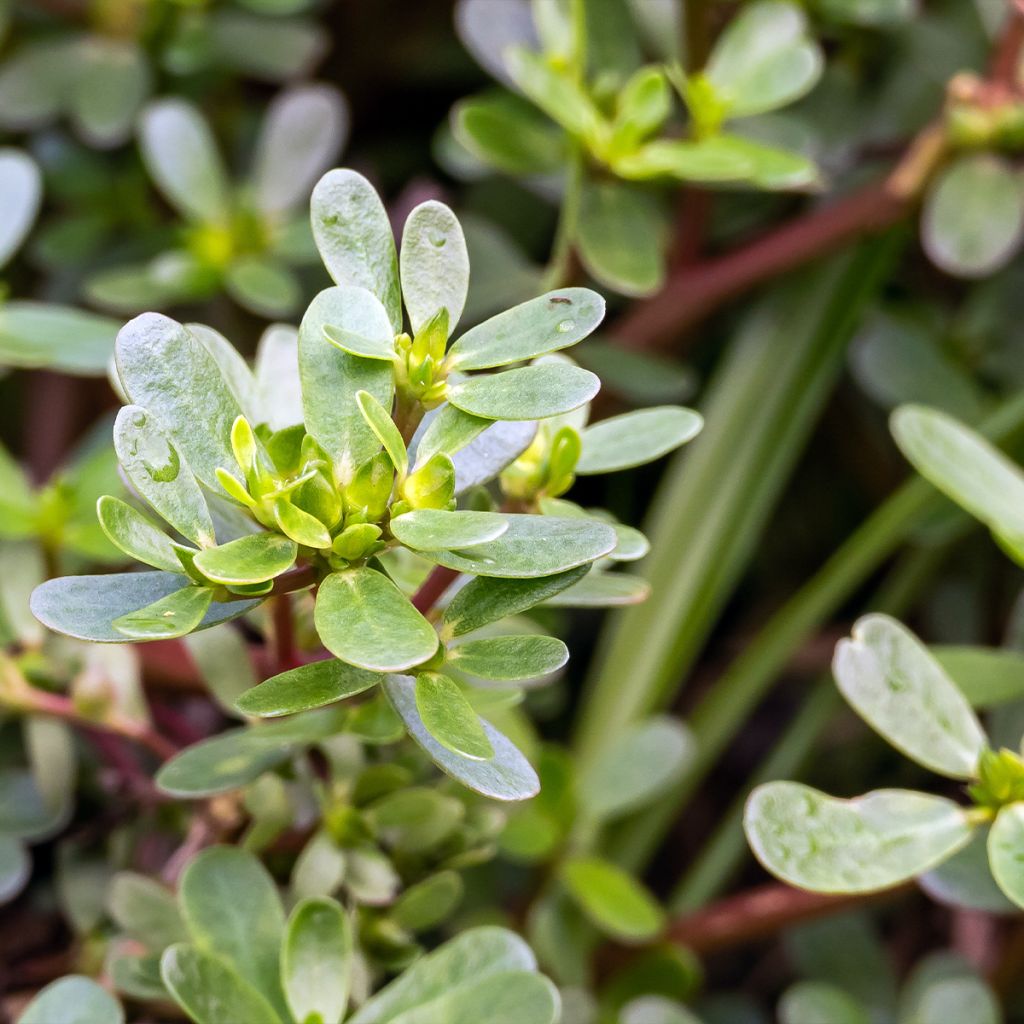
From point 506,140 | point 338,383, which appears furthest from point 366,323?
point 506,140

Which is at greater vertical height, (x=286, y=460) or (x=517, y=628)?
(x=286, y=460)

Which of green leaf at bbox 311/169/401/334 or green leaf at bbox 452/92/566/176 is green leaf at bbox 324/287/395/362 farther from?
green leaf at bbox 452/92/566/176

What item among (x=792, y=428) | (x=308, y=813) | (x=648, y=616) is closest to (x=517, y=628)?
(x=308, y=813)

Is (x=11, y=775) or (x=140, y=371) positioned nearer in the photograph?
(x=140, y=371)

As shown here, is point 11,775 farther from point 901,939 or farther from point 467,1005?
point 901,939

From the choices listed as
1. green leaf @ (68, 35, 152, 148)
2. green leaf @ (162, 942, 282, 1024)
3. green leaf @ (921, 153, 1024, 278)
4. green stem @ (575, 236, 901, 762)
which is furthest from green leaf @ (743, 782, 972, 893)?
green leaf @ (68, 35, 152, 148)

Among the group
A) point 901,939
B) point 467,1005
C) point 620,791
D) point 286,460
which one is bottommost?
point 901,939
